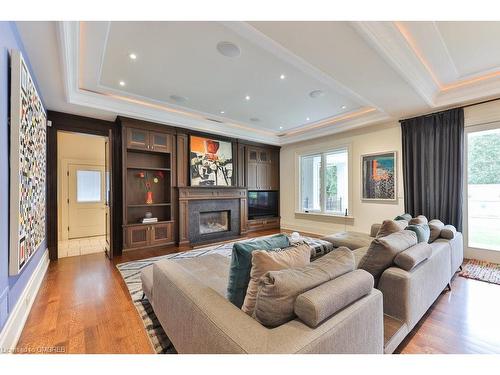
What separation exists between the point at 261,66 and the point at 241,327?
297 cm

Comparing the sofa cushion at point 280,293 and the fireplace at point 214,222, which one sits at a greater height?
the sofa cushion at point 280,293

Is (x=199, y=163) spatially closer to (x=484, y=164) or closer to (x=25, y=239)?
(x=25, y=239)

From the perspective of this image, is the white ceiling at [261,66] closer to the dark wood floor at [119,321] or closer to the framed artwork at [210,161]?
the framed artwork at [210,161]

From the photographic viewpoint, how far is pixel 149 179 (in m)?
4.88

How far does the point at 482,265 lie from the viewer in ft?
11.2

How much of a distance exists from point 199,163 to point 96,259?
2.69 meters

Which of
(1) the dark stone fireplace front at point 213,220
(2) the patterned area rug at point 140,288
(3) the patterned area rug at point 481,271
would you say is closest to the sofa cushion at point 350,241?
(2) the patterned area rug at point 140,288

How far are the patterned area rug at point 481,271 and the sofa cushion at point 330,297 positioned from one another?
9.62ft

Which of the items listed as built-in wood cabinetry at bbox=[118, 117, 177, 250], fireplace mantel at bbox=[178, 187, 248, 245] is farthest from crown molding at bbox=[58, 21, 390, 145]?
fireplace mantel at bbox=[178, 187, 248, 245]

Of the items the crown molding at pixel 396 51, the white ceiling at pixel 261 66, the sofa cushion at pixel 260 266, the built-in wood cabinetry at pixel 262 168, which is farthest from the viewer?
the built-in wood cabinetry at pixel 262 168

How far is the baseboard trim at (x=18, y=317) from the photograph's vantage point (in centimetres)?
158

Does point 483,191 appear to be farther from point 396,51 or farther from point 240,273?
point 240,273

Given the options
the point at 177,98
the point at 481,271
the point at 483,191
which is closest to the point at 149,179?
the point at 177,98
